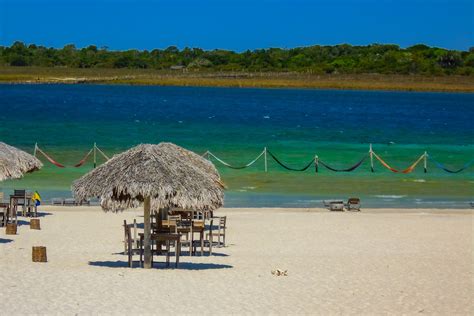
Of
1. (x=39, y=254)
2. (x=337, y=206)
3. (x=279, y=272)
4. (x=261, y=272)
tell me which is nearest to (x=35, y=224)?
(x=39, y=254)

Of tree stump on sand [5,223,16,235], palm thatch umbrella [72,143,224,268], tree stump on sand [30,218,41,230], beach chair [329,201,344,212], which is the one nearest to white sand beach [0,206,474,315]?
tree stump on sand [5,223,16,235]

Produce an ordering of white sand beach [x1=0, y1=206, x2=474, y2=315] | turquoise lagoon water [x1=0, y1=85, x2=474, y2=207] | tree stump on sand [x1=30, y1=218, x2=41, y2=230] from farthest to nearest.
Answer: turquoise lagoon water [x1=0, y1=85, x2=474, y2=207] → tree stump on sand [x1=30, y1=218, x2=41, y2=230] → white sand beach [x1=0, y1=206, x2=474, y2=315]

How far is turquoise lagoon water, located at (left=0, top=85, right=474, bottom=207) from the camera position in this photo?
108 feet

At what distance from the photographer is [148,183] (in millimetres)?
16109

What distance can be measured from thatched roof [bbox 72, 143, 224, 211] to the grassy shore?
13489cm

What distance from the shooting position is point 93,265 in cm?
1725

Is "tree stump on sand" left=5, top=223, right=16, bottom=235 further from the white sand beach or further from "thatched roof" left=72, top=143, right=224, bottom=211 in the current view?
"thatched roof" left=72, top=143, right=224, bottom=211

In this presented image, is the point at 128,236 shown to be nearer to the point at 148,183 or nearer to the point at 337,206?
the point at 148,183

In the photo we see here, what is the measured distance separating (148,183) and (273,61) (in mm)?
171950

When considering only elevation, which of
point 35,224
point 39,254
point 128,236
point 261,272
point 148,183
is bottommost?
point 261,272

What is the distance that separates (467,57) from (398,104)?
67703 millimetres

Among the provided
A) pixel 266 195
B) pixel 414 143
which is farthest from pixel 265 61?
pixel 266 195

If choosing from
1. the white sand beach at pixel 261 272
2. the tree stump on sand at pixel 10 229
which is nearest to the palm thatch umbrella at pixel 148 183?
the white sand beach at pixel 261 272

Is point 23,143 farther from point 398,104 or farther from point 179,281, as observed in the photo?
point 398,104
